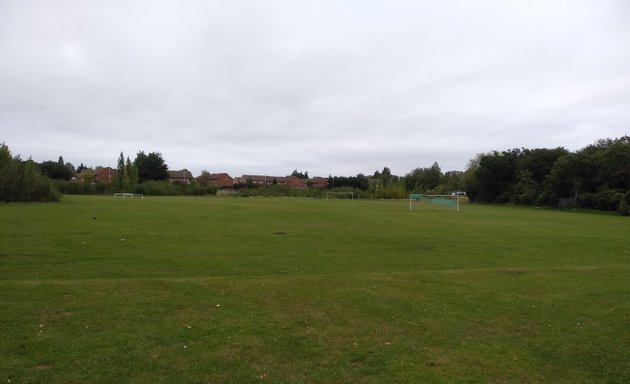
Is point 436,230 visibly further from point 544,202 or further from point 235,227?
point 544,202

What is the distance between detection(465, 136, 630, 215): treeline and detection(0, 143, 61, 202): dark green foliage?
5943cm

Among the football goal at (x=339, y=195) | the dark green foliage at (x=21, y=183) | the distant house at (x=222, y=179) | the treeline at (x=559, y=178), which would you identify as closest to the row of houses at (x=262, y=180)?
the distant house at (x=222, y=179)

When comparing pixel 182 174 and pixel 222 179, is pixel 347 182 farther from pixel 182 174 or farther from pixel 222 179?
pixel 182 174

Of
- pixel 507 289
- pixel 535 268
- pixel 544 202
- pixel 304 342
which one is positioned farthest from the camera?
pixel 544 202

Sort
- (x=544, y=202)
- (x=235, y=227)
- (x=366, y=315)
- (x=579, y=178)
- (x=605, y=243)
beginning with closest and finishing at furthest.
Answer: (x=366, y=315) < (x=605, y=243) < (x=235, y=227) < (x=579, y=178) < (x=544, y=202)

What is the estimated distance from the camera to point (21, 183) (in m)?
49.6

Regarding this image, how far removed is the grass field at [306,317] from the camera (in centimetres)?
519

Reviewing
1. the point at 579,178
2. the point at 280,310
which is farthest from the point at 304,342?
the point at 579,178

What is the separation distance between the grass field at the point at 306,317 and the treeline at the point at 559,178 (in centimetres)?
4519

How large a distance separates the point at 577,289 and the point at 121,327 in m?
8.41

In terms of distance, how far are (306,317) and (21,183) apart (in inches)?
2048

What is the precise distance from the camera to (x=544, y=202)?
65.6 m

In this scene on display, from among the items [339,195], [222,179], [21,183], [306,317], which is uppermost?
[222,179]

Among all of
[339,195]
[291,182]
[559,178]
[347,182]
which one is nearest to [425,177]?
[347,182]
